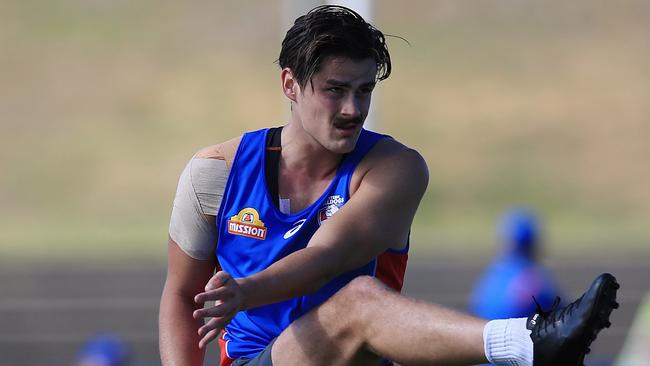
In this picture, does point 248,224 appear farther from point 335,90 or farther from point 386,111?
point 386,111

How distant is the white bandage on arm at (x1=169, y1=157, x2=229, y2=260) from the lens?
4102 millimetres

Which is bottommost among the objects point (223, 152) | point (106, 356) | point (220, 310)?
point (106, 356)

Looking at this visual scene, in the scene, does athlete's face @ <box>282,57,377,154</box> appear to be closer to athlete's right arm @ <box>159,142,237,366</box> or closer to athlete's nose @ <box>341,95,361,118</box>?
athlete's nose @ <box>341,95,361,118</box>

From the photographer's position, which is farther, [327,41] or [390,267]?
[390,267]

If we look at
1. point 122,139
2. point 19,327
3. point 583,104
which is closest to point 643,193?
point 583,104

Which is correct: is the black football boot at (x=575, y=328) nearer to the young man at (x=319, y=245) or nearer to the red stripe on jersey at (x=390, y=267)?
the young man at (x=319, y=245)

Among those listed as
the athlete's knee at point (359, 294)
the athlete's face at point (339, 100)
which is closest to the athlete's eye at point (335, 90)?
the athlete's face at point (339, 100)

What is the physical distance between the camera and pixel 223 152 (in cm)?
414

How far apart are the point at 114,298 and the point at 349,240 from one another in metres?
12.8

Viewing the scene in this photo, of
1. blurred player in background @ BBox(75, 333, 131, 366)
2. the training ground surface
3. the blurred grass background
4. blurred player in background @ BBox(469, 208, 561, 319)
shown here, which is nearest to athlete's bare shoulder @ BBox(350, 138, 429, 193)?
blurred player in background @ BBox(469, 208, 561, 319)

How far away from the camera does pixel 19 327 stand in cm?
1500

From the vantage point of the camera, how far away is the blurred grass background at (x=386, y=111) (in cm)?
2019

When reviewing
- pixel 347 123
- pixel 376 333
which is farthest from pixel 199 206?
pixel 376 333

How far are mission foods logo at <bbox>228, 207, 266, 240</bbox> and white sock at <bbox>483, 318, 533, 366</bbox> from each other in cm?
92
